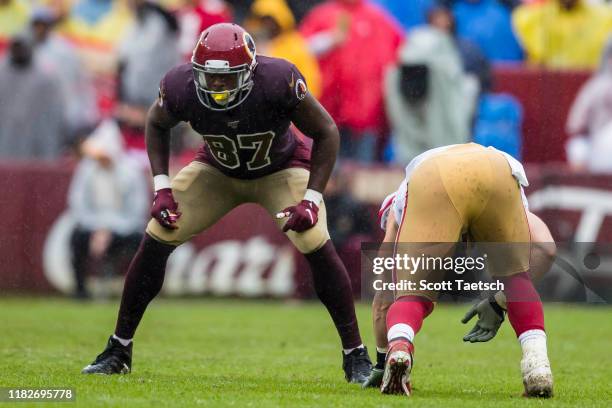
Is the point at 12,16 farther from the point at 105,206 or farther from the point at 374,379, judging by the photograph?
the point at 374,379

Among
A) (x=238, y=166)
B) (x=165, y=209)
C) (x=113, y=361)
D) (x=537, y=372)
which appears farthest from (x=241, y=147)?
(x=537, y=372)

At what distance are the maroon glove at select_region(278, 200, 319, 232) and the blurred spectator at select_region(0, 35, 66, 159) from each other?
740cm

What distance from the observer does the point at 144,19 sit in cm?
1389

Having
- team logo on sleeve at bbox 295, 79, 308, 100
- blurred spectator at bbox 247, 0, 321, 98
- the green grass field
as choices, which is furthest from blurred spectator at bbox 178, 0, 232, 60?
team logo on sleeve at bbox 295, 79, 308, 100

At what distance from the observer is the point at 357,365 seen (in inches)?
281

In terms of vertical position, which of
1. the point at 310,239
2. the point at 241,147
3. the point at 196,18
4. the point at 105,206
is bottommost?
the point at 310,239

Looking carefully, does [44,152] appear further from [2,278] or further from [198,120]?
[198,120]

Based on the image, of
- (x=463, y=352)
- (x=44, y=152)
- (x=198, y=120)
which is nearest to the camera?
(x=198, y=120)

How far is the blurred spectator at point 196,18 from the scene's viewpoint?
13291 millimetres

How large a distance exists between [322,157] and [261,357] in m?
1.96

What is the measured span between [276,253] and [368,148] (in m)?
1.39

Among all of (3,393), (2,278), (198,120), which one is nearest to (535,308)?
(198,120)

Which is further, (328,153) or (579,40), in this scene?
(579,40)

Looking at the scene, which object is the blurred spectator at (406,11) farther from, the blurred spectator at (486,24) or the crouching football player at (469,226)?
the crouching football player at (469,226)
